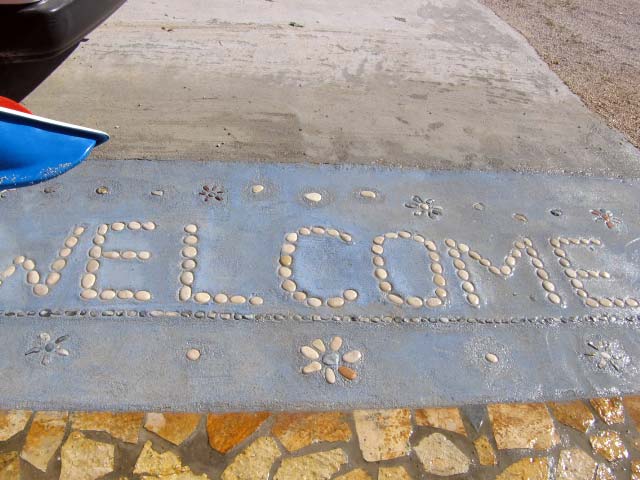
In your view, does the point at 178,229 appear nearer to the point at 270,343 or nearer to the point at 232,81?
the point at 270,343

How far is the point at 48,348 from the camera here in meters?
2.29

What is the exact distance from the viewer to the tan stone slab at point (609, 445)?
2129mm

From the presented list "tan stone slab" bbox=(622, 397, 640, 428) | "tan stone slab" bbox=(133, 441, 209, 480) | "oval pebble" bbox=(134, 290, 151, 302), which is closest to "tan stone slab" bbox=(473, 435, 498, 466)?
"tan stone slab" bbox=(622, 397, 640, 428)

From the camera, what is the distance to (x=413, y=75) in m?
4.70

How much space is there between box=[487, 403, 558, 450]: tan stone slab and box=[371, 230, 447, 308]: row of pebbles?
613 millimetres

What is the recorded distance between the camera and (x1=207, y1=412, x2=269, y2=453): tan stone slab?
2.04 m

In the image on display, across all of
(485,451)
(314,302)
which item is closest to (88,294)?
(314,302)

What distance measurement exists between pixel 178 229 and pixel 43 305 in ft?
2.57

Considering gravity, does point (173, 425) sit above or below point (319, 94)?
below

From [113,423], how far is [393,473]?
3.58ft

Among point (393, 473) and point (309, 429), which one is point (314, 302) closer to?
point (309, 429)

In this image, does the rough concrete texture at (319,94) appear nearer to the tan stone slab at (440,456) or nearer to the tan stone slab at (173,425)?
the tan stone slab at (173,425)

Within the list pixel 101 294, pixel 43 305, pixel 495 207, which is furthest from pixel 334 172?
pixel 43 305

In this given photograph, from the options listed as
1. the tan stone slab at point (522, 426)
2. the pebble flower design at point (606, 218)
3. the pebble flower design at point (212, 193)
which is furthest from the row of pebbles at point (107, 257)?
the pebble flower design at point (606, 218)
